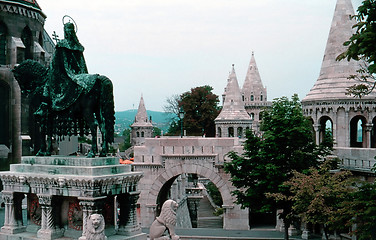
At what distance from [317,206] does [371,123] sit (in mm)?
10014

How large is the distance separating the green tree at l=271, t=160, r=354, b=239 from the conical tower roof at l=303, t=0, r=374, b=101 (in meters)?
8.12

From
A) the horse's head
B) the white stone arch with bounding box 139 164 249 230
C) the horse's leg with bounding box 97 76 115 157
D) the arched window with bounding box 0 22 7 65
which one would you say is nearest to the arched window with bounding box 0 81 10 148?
the arched window with bounding box 0 22 7 65

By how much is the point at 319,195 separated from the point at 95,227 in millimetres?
8408

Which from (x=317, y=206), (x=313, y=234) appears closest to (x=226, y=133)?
(x=313, y=234)

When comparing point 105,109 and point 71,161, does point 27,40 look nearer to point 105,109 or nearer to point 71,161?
point 105,109

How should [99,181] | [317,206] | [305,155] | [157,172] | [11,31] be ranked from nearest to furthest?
[99,181], [317,206], [305,155], [157,172], [11,31]

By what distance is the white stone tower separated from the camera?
963 inches

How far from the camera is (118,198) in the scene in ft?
40.9

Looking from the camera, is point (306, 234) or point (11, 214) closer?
point (11, 214)

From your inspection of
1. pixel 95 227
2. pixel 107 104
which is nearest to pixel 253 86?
pixel 107 104

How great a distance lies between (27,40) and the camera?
3384cm

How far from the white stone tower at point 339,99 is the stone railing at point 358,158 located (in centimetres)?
338

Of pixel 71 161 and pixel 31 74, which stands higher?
pixel 31 74

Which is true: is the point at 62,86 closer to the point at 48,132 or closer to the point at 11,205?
the point at 48,132
